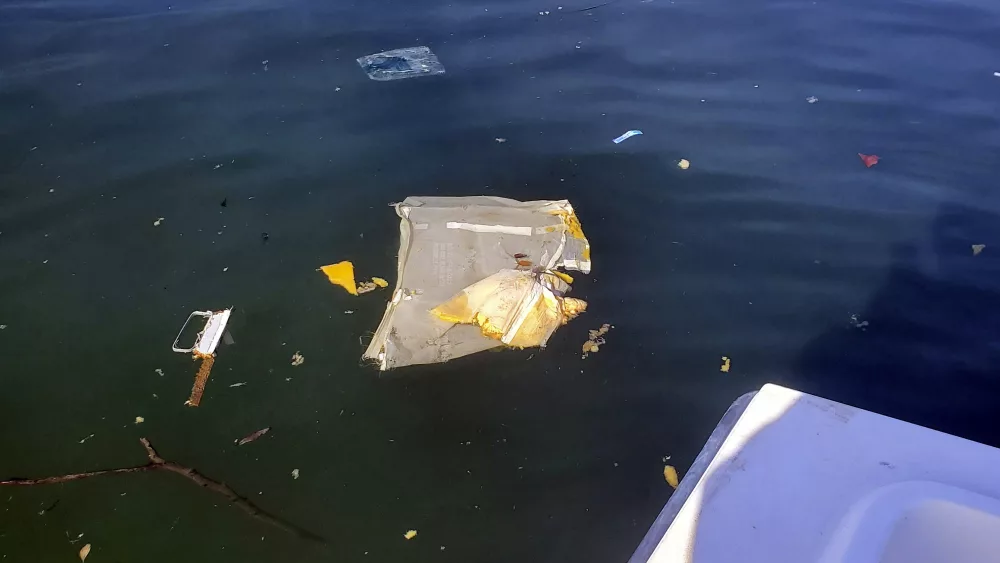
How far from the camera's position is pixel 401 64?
3.28 m

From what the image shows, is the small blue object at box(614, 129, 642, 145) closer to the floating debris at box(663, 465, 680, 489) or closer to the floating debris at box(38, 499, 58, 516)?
the floating debris at box(663, 465, 680, 489)

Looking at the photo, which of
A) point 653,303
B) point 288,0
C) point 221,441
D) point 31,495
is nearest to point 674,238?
point 653,303

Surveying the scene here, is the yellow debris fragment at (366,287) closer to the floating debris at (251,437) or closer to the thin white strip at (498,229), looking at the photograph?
the thin white strip at (498,229)

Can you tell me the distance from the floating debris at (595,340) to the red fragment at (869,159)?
146 centimetres

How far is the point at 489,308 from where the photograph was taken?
2166mm

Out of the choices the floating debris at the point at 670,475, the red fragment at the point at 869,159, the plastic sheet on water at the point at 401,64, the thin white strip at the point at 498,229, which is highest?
the plastic sheet on water at the point at 401,64

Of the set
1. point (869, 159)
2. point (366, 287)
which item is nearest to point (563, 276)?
point (366, 287)

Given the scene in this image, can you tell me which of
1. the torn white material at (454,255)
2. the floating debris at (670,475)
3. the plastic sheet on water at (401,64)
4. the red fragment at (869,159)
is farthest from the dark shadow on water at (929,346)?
the plastic sheet on water at (401,64)

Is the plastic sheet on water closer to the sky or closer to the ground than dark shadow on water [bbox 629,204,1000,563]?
closer to the sky

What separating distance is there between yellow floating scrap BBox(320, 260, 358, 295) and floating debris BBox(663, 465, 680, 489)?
1.19 metres

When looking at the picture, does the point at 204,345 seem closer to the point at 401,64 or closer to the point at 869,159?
the point at 401,64

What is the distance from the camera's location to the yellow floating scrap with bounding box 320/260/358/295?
2354 mm

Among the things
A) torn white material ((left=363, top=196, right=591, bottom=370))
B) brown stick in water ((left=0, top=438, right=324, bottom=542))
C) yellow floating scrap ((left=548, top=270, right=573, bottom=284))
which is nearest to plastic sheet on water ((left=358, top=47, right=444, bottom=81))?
torn white material ((left=363, top=196, right=591, bottom=370))

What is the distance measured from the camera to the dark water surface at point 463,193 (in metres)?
1.87
